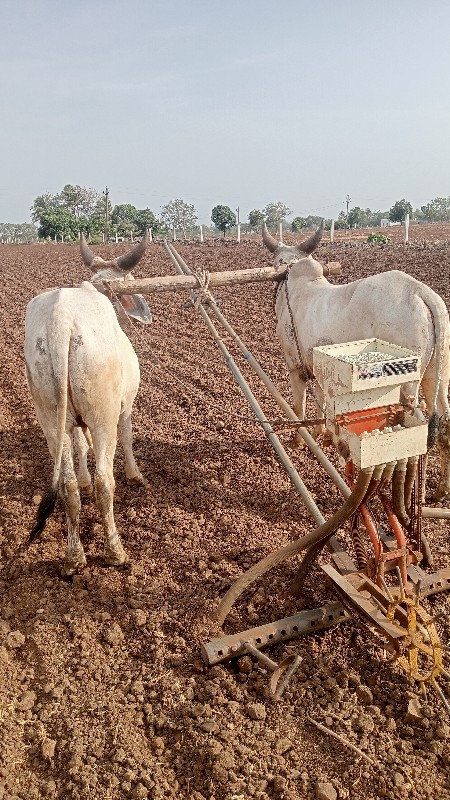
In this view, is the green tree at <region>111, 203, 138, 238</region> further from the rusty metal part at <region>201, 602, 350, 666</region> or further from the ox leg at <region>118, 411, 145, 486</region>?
the rusty metal part at <region>201, 602, 350, 666</region>

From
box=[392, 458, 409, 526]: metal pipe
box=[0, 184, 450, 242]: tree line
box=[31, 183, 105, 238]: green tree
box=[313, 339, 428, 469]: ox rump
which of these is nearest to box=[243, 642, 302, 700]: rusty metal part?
box=[392, 458, 409, 526]: metal pipe

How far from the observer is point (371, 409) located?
2754mm

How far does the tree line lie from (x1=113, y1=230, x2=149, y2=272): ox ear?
2365 cm

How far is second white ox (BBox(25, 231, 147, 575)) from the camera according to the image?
12.6ft

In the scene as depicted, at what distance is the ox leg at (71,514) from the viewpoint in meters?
4.11

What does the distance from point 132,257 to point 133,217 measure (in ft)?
147

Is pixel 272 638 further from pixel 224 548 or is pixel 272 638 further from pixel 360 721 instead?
pixel 224 548

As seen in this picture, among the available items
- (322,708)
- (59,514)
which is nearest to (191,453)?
(59,514)

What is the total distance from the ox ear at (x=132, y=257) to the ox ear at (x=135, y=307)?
29 cm

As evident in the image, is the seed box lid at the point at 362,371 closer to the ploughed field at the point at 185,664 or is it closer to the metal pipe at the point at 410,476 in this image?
the metal pipe at the point at 410,476

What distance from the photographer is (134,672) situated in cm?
332

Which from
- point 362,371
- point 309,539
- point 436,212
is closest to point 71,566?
point 309,539

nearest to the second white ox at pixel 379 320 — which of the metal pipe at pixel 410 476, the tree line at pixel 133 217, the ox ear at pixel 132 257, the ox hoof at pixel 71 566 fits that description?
the ox ear at pixel 132 257

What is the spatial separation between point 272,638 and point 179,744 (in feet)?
2.35
